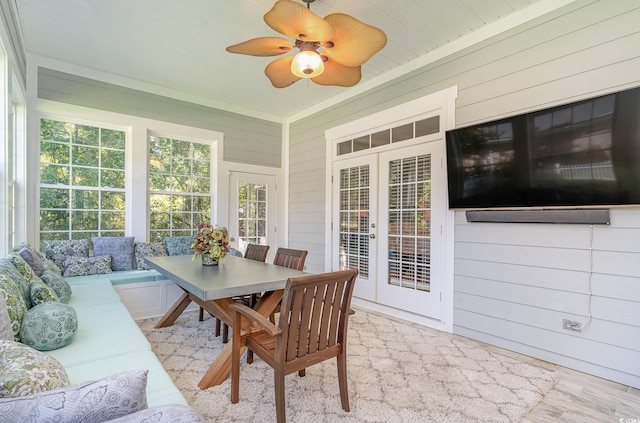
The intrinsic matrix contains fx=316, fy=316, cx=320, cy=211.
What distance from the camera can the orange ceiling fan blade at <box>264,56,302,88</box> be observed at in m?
2.41

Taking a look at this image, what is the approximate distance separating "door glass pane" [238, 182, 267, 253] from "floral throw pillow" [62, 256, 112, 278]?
1.91m

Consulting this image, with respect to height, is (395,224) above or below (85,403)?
above

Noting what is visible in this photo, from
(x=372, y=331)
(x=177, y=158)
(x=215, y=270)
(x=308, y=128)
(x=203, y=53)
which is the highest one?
(x=203, y=53)

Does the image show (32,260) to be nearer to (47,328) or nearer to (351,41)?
(47,328)

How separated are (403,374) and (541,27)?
3.07m

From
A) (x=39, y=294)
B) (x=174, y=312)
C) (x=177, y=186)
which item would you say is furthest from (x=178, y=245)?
Answer: (x=39, y=294)

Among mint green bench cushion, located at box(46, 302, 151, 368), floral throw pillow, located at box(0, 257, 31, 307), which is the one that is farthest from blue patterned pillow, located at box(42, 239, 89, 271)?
floral throw pillow, located at box(0, 257, 31, 307)

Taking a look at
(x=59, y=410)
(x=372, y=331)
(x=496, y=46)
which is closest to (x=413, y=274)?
(x=372, y=331)

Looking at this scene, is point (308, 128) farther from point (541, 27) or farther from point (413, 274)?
point (541, 27)

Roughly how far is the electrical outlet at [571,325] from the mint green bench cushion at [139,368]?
280 centimetres

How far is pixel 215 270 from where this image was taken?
263 cm

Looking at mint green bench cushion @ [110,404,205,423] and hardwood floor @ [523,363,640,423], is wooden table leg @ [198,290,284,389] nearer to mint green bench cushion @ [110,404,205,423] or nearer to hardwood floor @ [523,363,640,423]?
mint green bench cushion @ [110,404,205,423]

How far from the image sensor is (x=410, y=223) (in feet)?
12.1

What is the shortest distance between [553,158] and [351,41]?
1.84 m
